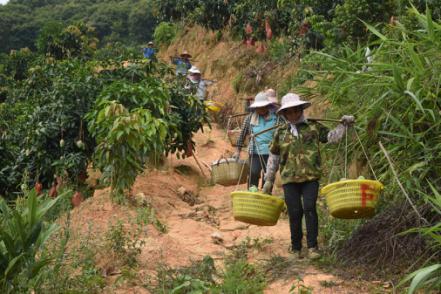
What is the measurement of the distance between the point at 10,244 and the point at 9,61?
569 inches

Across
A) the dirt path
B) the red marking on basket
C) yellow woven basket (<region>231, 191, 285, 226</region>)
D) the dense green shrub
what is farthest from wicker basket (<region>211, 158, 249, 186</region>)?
the dense green shrub

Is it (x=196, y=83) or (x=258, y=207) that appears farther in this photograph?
(x=196, y=83)

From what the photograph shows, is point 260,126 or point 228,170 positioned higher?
point 260,126

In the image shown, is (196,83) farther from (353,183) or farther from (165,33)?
(165,33)

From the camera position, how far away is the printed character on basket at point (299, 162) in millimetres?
4918

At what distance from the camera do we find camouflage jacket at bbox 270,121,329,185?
16.1 feet

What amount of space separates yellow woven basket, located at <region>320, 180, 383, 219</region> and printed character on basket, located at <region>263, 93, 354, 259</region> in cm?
49

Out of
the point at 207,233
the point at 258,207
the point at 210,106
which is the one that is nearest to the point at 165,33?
the point at 210,106

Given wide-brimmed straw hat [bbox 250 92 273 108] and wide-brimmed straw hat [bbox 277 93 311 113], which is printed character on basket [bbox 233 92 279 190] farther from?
wide-brimmed straw hat [bbox 277 93 311 113]

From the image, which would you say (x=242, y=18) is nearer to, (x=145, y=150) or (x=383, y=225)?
(x=145, y=150)

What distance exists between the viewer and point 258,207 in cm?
465

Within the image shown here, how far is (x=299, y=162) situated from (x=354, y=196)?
67 cm

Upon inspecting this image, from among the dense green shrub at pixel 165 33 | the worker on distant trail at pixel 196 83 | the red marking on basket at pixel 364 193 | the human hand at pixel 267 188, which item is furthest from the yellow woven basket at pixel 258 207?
the dense green shrub at pixel 165 33

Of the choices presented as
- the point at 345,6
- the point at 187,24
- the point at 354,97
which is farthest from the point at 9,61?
the point at 354,97
